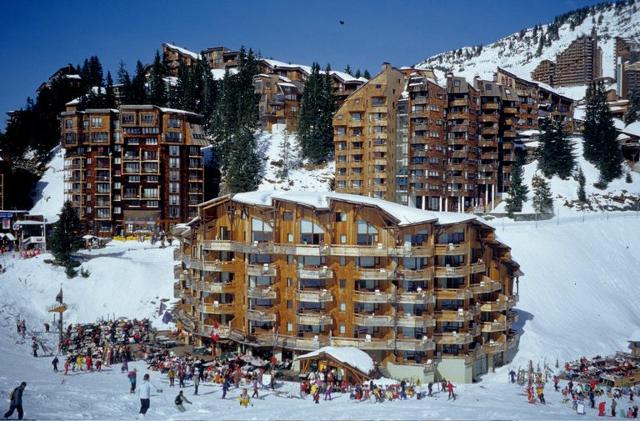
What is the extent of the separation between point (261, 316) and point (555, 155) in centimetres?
6909

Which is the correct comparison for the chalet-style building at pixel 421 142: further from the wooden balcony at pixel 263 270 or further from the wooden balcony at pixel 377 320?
the wooden balcony at pixel 377 320

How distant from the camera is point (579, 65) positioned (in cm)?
19338

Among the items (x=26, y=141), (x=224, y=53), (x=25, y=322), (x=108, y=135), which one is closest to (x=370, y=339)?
(x=25, y=322)

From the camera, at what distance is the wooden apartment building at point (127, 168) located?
97188mm

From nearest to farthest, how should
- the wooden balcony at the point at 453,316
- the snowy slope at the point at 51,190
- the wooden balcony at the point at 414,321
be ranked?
the wooden balcony at the point at 414,321, the wooden balcony at the point at 453,316, the snowy slope at the point at 51,190

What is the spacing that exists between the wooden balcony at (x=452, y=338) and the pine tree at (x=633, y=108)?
4075 inches

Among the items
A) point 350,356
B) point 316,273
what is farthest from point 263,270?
point 350,356

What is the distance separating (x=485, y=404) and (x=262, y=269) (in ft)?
69.0

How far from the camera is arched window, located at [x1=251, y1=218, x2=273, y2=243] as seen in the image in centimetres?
5622

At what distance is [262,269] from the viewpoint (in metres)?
55.2

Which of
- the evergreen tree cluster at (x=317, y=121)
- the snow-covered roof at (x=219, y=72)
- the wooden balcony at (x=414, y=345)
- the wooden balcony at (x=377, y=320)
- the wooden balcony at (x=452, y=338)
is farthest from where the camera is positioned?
the snow-covered roof at (x=219, y=72)

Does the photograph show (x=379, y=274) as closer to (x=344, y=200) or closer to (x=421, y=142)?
(x=344, y=200)

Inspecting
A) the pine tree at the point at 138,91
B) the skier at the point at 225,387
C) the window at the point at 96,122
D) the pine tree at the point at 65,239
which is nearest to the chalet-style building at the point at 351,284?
the skier at the point at 225,387

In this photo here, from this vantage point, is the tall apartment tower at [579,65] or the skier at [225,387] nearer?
the skier at [225,387]
